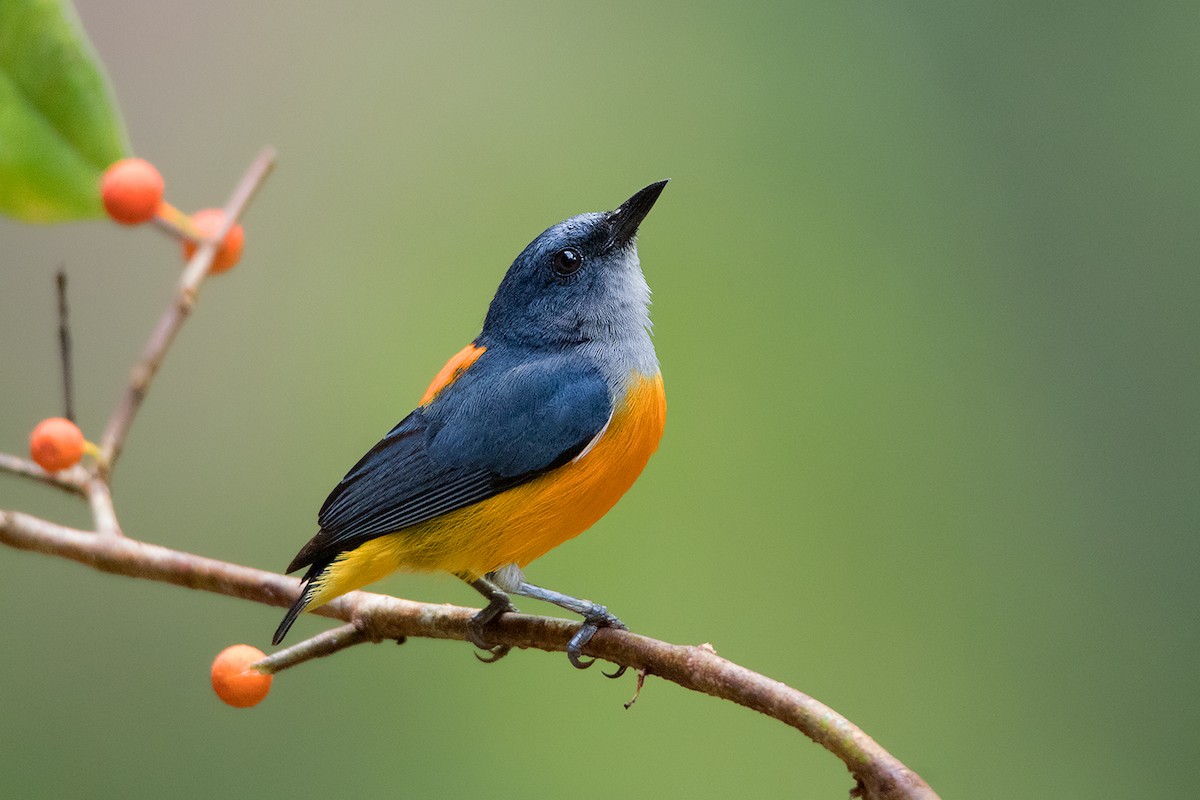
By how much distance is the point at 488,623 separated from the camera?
1593 mm

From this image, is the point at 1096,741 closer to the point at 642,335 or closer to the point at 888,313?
the point at 888,313

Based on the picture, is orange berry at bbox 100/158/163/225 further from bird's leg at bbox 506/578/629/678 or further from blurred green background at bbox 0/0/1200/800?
blurred green background at bbox 0/0/1200/800

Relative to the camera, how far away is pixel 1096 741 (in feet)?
8.85

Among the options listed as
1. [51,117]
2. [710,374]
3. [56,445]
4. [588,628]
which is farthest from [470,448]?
[710,374]

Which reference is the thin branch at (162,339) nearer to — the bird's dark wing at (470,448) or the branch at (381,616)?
the branch at (381,616)

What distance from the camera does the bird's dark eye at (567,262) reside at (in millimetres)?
1822

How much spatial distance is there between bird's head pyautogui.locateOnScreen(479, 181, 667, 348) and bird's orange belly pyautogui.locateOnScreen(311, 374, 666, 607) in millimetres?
168

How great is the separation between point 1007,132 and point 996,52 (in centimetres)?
20

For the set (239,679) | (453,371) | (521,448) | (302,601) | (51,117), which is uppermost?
(51,117)

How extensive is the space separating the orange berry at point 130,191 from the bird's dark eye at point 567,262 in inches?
22.6

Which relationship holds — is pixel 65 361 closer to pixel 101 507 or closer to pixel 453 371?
pixel 101 507

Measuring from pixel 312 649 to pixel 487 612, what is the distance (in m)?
0.24

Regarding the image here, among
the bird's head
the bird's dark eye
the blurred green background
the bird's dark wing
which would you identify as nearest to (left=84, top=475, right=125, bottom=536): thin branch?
the bird's dark wing

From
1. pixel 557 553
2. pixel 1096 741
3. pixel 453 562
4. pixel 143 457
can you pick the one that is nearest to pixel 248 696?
pixel 453 562
